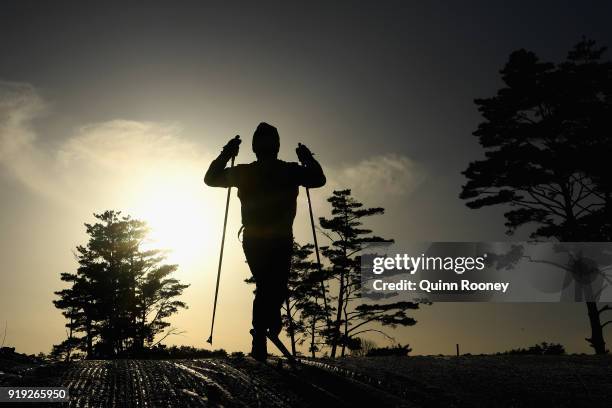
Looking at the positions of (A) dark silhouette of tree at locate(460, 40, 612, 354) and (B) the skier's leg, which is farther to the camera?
(A) dark silhouette of tree at locate(460, 40, 612, 354)

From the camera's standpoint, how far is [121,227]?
41219 millimetres

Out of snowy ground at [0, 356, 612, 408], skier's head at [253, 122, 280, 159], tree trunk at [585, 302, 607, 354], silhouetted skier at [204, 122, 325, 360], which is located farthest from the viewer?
tree trunk at [585, 302, 607, 354]

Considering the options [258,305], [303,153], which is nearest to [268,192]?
[303,153]

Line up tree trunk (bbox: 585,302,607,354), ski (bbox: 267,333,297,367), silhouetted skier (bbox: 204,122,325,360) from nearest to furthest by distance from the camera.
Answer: ski (bbox: 267,333,297,367), silhouetted skier (bbox: 204,122,325,360), tree trunk (bbox: 585,302,607,354)

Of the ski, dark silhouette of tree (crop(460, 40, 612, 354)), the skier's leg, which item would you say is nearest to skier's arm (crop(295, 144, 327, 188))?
the skier's leg

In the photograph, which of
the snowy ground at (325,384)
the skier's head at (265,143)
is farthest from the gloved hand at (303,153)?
the snowy ground at (325,384)

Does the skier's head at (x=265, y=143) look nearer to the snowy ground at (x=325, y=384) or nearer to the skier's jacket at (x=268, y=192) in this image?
the skier's jacket at (x=268, y=192)

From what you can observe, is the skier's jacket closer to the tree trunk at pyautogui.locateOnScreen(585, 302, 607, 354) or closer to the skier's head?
the skier's head

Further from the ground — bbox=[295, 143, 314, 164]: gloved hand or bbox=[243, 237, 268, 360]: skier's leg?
bbox=[295, 143, 314, 164]: gloved hand

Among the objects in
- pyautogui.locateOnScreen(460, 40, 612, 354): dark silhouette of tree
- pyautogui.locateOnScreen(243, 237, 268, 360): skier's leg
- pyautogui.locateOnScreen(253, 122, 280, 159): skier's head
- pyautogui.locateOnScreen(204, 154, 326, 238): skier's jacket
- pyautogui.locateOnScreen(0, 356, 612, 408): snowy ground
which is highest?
pyautogui.locateOnScreen(460, 40, 612, 354): dark silhouette of tree

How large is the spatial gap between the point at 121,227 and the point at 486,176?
2638cm

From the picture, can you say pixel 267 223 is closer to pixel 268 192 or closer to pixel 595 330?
pixel 268 192

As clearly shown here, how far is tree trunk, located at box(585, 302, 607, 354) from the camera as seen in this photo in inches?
966

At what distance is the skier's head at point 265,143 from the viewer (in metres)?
5.30
